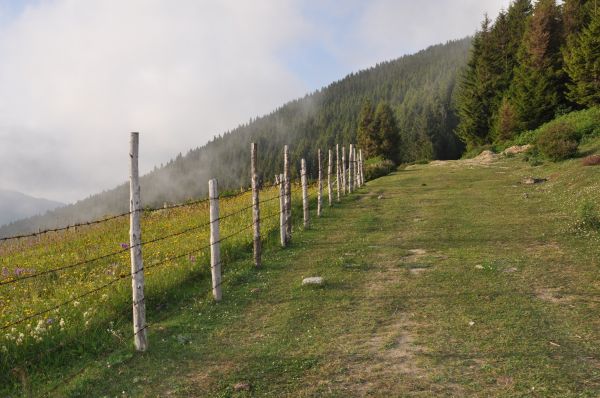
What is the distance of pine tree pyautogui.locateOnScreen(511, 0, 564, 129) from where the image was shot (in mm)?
46906

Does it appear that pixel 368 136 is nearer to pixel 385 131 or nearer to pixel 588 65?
pixel 385 131

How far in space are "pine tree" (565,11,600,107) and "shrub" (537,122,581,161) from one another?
1166cm

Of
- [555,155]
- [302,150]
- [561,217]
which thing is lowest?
[561,217]

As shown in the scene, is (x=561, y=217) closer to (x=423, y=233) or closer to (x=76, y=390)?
(x=423, y=233)

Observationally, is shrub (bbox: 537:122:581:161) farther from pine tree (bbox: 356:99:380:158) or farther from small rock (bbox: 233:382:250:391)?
pine tree (bbox: 356:99:380:158)

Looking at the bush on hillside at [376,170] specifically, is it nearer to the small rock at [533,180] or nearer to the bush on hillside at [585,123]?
the bush on hillside at [585,123]

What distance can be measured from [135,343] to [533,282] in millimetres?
8067

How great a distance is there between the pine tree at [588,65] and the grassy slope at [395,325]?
104ft

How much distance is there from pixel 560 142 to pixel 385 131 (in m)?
39.3

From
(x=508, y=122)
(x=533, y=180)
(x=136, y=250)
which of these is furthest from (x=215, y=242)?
(x=508, y=122)

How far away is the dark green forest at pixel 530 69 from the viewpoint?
4019 cm

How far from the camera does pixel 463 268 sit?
10539 millimetres

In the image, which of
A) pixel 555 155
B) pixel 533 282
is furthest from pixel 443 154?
pixel 533 282

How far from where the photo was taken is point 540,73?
4788 centimetres
